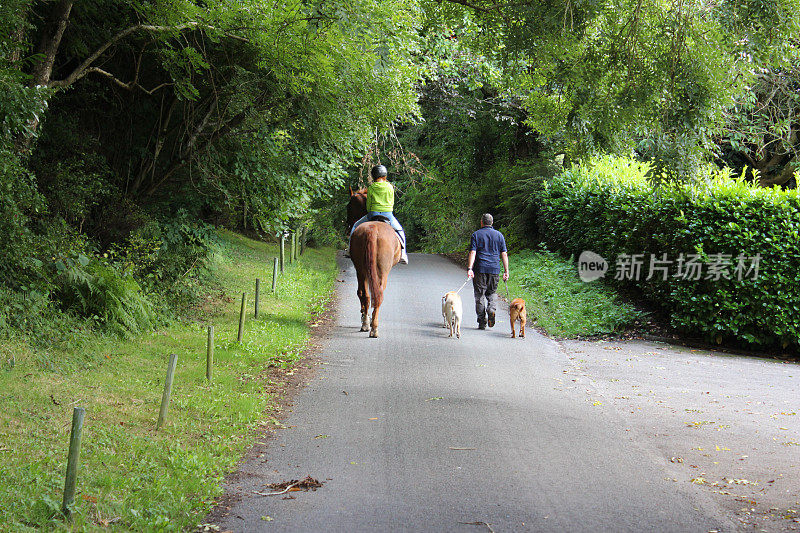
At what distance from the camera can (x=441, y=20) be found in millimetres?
12266

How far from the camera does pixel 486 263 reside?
1463 centimetres

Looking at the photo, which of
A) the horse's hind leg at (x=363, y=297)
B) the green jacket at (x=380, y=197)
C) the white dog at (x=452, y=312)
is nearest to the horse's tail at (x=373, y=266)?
the horse's hind leg at (x=363, y=297)

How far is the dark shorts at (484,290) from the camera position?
14.6m

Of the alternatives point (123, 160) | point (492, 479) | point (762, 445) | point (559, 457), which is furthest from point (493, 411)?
point (123, 160)

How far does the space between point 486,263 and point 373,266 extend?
2558 millimetres

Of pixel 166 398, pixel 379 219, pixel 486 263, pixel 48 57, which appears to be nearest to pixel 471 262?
pixel 486 263

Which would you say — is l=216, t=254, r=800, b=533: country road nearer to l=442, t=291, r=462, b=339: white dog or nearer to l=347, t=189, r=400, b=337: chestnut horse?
l=442, t=291, r=462, b=339: white dog

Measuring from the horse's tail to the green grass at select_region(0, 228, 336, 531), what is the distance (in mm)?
1503

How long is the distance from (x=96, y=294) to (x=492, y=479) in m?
6.74

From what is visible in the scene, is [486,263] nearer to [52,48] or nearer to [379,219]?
[379,219]

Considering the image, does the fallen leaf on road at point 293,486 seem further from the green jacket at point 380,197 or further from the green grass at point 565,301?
the green grass at point 565,301

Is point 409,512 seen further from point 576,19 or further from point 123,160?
point 123,160

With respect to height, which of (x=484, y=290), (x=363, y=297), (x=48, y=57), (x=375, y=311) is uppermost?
(x=48, y=57)

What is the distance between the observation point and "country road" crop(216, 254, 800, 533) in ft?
19.0
